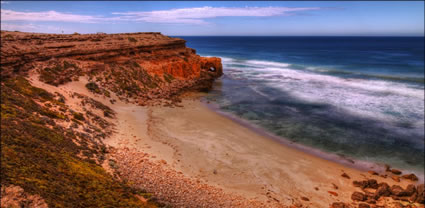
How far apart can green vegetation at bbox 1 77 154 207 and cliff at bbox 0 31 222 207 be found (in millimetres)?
29

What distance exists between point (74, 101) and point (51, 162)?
10403 millimetres

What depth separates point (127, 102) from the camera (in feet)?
77.9

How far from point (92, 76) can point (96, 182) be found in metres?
18.0

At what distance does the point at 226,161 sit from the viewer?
14859 millimetres

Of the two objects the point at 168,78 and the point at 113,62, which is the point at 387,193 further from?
the point at 113,62

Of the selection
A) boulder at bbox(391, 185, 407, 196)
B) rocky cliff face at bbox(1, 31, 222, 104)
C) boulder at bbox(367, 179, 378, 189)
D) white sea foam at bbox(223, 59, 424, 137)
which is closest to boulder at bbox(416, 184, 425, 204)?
boulder at bbox(391, 185, 407, 196)

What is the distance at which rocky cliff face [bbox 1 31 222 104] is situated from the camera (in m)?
21.6

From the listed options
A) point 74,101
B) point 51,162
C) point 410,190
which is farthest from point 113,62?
point 410,190

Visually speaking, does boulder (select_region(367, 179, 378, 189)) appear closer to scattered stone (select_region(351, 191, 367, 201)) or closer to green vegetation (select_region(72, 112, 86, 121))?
scattered stone (select_region(351, 191, 367, 201))

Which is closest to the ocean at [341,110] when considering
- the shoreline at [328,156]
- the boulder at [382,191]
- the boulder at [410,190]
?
the shoreline at [328,156]

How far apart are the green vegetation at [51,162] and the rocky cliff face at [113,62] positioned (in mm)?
8160

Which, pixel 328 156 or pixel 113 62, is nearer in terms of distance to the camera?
pixel 328 156

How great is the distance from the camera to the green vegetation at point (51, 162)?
295 inches

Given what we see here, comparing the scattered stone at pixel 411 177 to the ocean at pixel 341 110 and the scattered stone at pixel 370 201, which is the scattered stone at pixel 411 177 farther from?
the scattered stone at pixel 370 201
